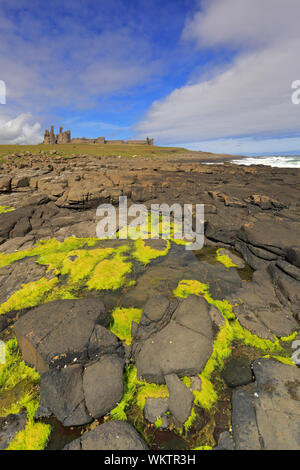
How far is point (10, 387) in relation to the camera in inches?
191

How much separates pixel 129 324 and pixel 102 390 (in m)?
2.38

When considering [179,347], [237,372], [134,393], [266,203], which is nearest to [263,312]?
[237,372]

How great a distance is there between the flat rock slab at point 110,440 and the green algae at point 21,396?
0.82 metres

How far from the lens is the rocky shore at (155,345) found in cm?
395

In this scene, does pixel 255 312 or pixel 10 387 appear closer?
pixel 10 387

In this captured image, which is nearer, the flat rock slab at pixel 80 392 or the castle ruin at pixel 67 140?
the flat rock slab at pixel 80 392

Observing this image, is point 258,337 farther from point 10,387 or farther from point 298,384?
point 10,387

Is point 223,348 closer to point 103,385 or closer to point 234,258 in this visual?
point 103,385

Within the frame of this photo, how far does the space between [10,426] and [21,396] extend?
617 mm

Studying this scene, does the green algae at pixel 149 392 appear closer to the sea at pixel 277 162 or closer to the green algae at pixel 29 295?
the green algae at pixel 29 295

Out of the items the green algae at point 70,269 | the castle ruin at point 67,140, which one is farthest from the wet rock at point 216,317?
the castle ruin at point 67,140

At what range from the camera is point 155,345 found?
528 cm

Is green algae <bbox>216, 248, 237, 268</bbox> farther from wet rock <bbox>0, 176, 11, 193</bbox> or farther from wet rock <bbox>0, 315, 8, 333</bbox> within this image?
wet rock <bbox>0, 176, 11, 193</bbox>
